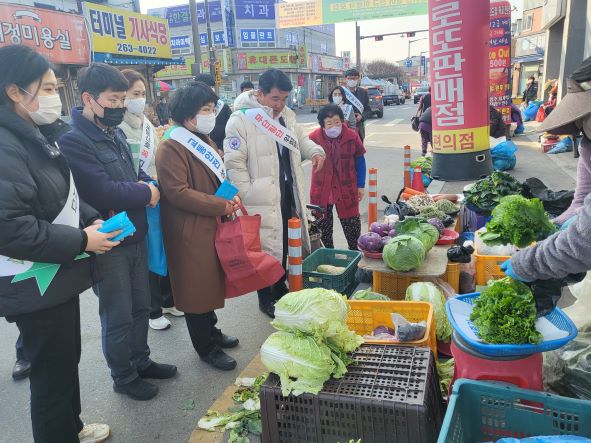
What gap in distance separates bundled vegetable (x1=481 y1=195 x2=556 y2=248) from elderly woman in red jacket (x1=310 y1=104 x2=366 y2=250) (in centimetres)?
287

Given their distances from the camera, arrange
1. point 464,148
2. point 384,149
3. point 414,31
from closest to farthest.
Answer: point 464,148 < point 384,149 < point 414,31

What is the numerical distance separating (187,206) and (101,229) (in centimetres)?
78

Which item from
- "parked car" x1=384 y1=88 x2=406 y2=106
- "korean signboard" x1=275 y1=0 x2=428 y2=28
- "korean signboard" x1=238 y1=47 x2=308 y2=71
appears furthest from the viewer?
"parked car" x1=384 y1=88 x2=406 y2=106

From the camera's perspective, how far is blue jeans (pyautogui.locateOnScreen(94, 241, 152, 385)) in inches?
113

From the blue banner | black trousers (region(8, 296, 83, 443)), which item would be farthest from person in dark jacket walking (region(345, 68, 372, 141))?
the blue banner

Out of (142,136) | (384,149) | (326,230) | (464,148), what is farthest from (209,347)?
(384,149)

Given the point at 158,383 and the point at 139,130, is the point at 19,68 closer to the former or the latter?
the point at 139,130

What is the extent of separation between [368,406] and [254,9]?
47.8 m

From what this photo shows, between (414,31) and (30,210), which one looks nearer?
(30,210)

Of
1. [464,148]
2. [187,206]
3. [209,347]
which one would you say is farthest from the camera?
[464,148]

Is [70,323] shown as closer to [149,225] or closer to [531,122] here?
[149,225]

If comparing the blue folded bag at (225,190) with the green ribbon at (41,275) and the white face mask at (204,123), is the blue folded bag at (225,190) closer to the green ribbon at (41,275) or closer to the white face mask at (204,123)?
the white face mask at (204,123)

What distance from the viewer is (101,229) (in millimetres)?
2379

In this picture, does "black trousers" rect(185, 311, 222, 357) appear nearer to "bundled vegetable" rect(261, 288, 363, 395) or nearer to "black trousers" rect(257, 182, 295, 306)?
"black trousers" rect(257, 182, 295, 306)
